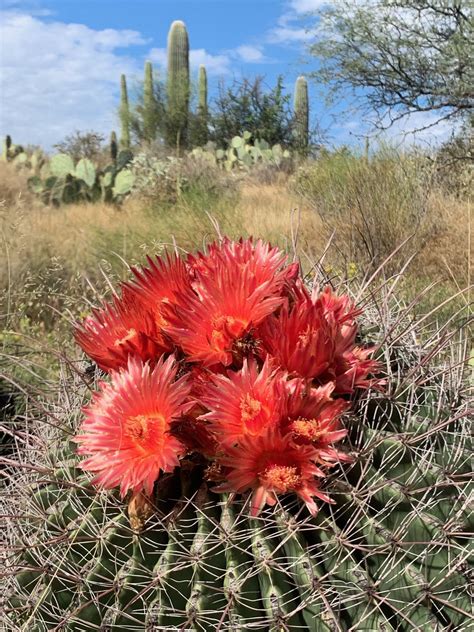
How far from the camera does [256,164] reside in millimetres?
15773

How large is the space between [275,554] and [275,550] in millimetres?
30

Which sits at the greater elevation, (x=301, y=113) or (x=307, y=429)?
(x=301, y=113)

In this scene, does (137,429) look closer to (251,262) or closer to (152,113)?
(251,262)

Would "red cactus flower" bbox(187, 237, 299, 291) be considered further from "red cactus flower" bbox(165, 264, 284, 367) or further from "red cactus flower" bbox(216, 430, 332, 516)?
"red cactus flower" bbox(216, 430, 332, 516)

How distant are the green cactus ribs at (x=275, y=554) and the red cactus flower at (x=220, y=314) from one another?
205 millimetres

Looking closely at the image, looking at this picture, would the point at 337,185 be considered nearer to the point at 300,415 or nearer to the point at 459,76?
the point at 459,76

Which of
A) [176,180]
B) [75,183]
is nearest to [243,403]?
[176,180]

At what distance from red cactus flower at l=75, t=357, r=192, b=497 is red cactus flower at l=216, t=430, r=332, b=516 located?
100 millimetres

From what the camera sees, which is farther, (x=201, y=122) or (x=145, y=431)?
(x=201, y=122)

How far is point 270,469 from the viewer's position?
3.80 ft

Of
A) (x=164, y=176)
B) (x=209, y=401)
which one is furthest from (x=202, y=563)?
(x=164, y=176)

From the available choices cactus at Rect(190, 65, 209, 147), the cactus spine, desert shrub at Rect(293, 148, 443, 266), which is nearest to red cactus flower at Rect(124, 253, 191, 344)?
desert shrub at Rect(293, 148, 443, 266)

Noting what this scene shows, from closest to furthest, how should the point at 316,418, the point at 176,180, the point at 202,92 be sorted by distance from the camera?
the point at 316,418, the point at 176,180, the point at 202,92

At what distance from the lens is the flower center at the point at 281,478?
3.73 feet
